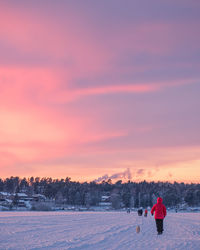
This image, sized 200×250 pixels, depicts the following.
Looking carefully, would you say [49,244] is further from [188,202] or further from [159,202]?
[188,202]

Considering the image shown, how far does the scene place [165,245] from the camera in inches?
502

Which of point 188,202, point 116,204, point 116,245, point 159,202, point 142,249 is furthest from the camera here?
point 188,202

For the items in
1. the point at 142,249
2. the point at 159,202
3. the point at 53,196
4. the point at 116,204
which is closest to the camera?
the point at 142,249

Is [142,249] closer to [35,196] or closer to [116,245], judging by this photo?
[116,245]

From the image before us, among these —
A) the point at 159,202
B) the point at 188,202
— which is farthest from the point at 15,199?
the point at 159,202

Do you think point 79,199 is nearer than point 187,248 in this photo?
No

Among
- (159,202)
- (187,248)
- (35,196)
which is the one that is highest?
(35,196)

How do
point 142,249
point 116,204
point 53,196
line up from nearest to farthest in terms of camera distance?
point 142,249 < point 116,204 < point 53,196

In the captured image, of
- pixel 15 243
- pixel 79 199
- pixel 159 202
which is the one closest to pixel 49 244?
pixel 15 243

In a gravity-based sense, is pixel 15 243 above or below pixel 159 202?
below

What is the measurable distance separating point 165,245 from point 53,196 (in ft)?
553

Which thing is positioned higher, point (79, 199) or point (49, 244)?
point (79, 199)

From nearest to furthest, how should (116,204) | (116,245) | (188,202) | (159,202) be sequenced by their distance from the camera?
(116,245), (159,202), (116,204), (188,202)

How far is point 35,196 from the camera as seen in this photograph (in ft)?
536
